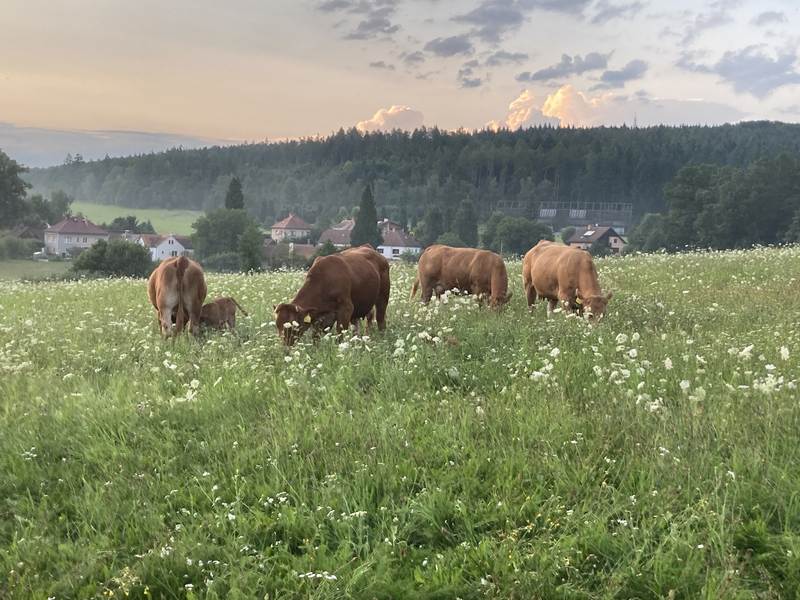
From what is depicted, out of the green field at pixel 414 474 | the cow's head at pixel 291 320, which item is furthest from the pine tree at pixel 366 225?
the green field at pixel 414 474

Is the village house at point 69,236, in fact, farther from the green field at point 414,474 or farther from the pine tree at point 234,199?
the green field at point 414,474

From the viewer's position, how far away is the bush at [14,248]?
245 feet

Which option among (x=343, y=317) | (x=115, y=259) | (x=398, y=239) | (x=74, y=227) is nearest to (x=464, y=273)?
(x=343, y=317)

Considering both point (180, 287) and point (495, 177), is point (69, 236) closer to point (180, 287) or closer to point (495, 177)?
point (180, 287)

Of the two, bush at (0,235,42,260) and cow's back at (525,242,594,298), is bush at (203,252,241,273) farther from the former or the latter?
cow's back at (525,242,594,298)

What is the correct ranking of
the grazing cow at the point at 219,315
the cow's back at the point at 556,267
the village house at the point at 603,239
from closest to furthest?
the grazing cow at the point at 219,315 → the cow's back at the point at 556,267 → the village house at the point at 603,239

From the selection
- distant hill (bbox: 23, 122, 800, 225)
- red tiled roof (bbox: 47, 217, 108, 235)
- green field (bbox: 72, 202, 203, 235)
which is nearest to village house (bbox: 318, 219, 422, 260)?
distant hill (bbox: 23, 122, 800, 225)

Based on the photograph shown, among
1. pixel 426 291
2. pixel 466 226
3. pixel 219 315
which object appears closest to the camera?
pixel 219 315

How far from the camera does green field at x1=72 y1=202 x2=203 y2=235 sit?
156 m

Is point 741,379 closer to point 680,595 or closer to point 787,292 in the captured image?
point 680,595

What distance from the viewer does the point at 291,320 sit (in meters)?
10.5

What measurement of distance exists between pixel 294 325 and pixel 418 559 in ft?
18.9

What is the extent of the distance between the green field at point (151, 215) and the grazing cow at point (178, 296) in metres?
141

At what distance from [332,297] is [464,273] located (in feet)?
19.2
